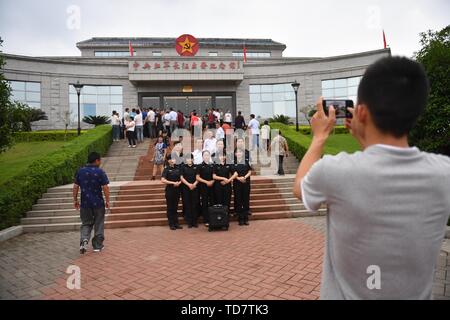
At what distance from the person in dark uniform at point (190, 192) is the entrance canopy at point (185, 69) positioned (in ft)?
67.2

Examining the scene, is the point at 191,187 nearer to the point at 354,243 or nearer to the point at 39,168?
the point at 39,168

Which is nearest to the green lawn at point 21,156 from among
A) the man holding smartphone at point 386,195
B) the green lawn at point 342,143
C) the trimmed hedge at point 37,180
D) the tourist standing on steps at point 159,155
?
the trimmed hedge at point 37,180

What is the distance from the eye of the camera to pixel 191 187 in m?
9.01

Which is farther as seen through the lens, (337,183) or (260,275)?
(260,275)

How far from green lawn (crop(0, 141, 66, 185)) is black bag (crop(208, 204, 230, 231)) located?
7631mm

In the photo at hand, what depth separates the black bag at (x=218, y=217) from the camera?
8.54 meters

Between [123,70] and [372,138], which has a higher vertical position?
[123,70]

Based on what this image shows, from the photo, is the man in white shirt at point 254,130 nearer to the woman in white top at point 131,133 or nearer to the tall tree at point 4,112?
the woman in white top at point 131,133

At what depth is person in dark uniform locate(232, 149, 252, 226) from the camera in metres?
9.29

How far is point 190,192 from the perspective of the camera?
9.19 meters

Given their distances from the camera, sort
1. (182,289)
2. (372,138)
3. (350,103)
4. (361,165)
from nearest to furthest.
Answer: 1. (361,165)
2. (372,138)
3. (350,103)
4. (182,289)

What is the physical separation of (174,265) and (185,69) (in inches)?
966

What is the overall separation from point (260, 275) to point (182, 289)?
1.32 metres


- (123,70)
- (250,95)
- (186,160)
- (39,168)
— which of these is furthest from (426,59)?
(123,70)
